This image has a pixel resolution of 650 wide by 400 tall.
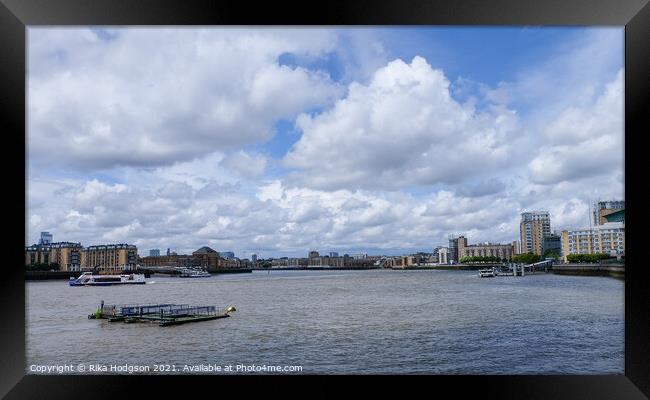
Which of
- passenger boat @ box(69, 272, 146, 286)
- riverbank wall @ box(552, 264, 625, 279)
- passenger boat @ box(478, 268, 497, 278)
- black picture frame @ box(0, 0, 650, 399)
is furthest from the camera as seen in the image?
passenger boat @ box(478, 268, 497, 278)

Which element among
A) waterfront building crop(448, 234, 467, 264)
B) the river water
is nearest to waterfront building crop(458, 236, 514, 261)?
waterfront building crop(448, 234, 467, 264)

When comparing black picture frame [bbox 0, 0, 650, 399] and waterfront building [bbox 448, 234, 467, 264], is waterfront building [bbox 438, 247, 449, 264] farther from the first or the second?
black picture frame [bbox 0, 0, 650, 399]

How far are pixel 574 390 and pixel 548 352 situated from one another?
6.87 metres

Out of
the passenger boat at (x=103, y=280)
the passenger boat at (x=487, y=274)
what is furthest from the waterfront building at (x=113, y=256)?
the passenger boat at (x=487, y=274)

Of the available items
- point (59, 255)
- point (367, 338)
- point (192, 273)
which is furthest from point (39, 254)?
point (367, 338)

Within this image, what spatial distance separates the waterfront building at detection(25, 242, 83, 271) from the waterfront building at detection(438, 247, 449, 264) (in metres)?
30.6

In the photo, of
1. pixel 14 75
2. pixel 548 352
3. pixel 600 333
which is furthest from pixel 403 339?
pixel 14 75

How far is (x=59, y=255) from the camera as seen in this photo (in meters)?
36.0

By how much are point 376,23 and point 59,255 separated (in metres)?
38.0

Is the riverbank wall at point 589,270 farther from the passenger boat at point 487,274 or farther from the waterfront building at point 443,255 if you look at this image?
the waterfront building at point 443,255

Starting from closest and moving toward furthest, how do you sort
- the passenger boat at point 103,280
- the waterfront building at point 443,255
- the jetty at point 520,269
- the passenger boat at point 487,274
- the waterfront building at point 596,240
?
the passenger boat at point 103,280
the waterfront building at point 596,240
the passenger boat at point 487,274
the jetty at point 520,269
the waterfront building at point 443,255

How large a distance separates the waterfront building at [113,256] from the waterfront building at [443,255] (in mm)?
27335

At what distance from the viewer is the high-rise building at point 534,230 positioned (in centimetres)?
3856

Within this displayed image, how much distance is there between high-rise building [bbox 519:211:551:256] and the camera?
127 ft
